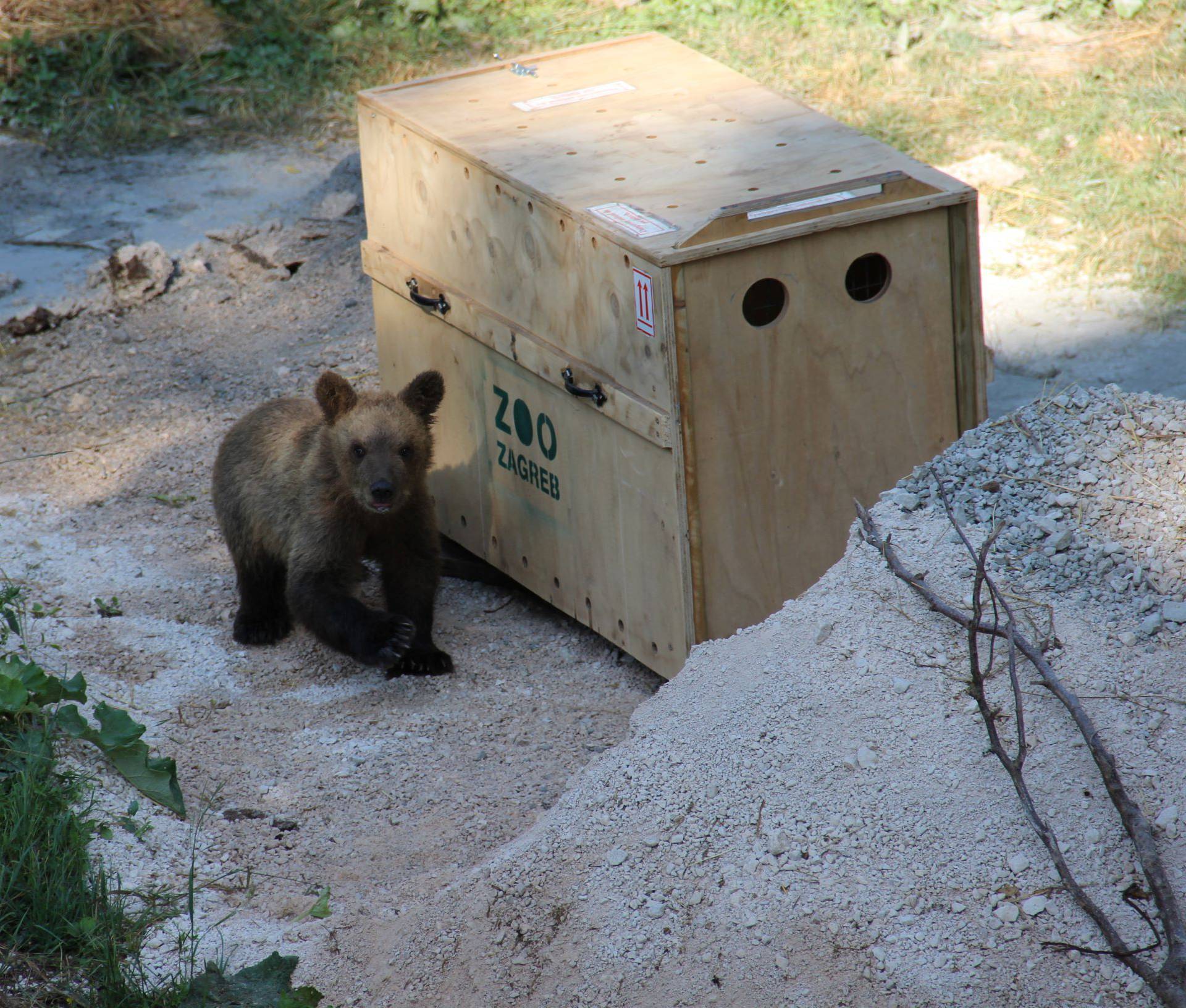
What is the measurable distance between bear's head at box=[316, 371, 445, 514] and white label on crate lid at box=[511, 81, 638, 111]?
45.3 inches

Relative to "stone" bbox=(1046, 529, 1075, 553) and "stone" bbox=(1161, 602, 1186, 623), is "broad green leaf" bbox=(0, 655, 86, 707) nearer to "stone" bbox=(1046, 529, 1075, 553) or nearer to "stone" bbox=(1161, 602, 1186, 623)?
"stone" bbox=(1046, 529, 1075, 553)

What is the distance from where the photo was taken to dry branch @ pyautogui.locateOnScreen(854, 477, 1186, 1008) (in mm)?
3006

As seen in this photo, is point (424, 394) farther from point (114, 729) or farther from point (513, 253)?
point (114, 729)

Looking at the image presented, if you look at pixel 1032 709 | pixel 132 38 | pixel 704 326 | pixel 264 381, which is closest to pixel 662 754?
pixel 1032 709

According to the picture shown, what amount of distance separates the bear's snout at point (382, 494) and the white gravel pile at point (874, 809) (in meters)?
1.67

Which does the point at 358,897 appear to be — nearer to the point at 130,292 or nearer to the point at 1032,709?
the point at 1032,709

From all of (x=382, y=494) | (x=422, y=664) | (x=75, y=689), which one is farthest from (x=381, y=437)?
(x=75, y=689)

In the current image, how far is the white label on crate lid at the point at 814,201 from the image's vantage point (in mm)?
4449

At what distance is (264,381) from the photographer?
7645 millimetres

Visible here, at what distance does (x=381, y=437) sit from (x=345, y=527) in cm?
40

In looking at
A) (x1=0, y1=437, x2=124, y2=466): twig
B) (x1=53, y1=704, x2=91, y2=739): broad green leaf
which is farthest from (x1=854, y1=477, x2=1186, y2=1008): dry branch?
(x1=0, y1=437, x2=124, y2=466): twig

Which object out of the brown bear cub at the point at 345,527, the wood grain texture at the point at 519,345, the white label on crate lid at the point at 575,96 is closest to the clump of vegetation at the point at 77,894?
the brown bear cub at the point at 345,527

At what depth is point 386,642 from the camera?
5277 mm

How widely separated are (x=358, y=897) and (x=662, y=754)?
3.13 feet
